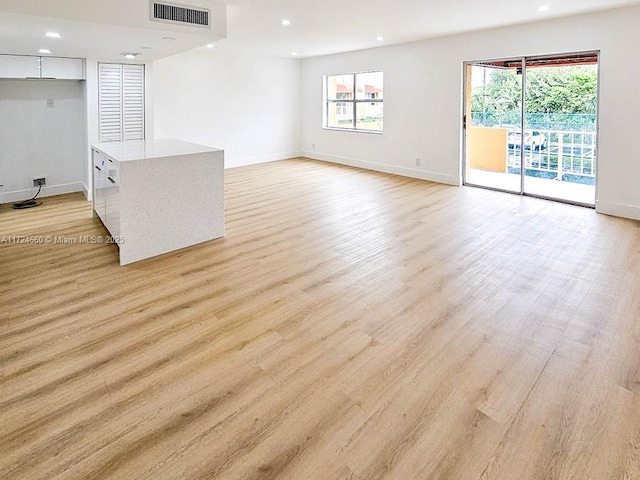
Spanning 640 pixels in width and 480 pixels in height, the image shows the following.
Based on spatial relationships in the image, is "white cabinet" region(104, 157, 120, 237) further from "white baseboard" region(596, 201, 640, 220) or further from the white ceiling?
"white baseboard" region(596, 201, 640, 220)

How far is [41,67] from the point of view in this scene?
5.52m

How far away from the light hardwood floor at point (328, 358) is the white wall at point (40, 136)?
2.56 meters

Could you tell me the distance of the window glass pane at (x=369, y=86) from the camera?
26.7ft

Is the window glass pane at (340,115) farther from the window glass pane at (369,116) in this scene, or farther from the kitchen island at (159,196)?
the kitchen island at (159,196)

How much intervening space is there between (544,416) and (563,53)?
504cm

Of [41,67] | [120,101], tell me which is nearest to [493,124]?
[120,101]

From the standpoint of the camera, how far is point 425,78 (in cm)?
709

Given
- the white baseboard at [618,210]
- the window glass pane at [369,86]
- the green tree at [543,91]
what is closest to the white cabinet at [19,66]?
the window glass pane at [369,86]

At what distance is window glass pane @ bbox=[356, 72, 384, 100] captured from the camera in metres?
8.15

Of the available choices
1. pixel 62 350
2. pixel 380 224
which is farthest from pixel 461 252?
pixel 62 350

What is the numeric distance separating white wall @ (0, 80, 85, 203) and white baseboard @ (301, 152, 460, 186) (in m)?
4.83

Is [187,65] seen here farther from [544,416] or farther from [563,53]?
[544,416]

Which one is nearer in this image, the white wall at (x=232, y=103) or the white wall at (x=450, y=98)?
the white wall at (x=450, y=98)

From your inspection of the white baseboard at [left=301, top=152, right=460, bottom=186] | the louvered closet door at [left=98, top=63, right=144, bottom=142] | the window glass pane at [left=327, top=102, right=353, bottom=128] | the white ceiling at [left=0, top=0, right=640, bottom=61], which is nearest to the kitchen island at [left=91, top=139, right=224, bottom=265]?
the white ceiling at [left=0, top=0, right=640, bottom=61]
